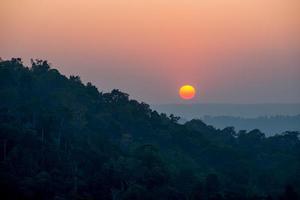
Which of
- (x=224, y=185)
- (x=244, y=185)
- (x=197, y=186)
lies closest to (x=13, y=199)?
(x=197, y=186)

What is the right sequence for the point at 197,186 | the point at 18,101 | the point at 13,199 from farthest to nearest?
the point at 18,101
the point at 197,186
the point at 13,199

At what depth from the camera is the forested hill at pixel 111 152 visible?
151 ft

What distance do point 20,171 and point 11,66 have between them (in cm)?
2637

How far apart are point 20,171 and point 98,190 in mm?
6463

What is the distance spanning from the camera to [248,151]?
244 ft

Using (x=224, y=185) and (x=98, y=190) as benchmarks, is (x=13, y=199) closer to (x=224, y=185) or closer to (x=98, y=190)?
(x=98, y=190)

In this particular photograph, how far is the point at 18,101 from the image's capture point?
202 feet

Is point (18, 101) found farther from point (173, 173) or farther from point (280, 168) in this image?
point (280, 168)

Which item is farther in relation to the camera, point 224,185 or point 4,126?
point 224,185

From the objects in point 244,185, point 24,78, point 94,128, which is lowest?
point 244,185

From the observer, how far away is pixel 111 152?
55219mm

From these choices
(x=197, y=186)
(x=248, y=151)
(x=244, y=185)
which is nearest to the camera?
(x=197, y=186)

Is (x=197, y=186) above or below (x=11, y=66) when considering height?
below

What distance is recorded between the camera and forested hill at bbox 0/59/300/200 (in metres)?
45.9
